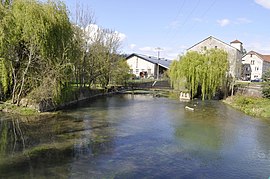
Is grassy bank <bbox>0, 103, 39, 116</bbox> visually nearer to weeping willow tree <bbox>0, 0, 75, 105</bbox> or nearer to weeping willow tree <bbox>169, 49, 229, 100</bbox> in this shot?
weeping willow tree <bbox>0, 0, 75, 105</bbox>

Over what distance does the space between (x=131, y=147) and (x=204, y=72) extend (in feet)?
58.0

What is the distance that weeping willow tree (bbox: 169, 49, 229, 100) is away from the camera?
86.7 ft

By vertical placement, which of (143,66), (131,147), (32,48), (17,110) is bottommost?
(131,147)

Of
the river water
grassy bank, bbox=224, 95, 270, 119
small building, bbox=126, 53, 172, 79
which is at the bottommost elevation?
the river water

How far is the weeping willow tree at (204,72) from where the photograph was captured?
26438 mm

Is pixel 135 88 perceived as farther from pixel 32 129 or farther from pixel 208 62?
pixel 32 129

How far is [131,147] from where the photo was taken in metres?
10.8

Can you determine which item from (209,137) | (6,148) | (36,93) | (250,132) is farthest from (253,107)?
(6,148)

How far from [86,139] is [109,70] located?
22.3m

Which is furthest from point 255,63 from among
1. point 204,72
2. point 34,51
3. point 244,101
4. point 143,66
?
point 34,51

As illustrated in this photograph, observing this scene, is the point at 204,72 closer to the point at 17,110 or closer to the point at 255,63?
the point at 17,110

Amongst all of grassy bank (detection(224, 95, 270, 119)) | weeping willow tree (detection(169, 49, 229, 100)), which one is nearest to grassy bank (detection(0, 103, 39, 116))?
grassy bank (detection(224, 95, 270, 119))

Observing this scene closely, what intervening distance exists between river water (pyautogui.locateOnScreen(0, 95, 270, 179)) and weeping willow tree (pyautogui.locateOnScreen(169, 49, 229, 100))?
9595 mm

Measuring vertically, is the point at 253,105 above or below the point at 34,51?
below
